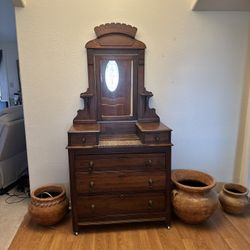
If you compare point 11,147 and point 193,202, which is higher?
point 11,147

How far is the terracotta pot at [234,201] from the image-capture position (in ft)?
7.11

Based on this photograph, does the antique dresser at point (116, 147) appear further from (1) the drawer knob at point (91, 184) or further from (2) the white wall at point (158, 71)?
(2) the white wall at point (158, 71)

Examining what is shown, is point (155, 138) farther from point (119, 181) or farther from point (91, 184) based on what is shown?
point (91, 184)

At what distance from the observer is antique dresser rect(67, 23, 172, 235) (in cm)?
189

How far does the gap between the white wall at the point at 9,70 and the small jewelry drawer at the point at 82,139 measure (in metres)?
4.48

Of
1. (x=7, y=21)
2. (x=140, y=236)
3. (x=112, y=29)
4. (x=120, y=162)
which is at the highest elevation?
(x=7, y=21)

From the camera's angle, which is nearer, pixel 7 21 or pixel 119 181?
pixel 119 181

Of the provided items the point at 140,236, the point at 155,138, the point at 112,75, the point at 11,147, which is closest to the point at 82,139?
the point at 155,138

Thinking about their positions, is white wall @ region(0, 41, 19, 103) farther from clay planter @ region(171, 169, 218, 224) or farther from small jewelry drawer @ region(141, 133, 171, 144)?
clay planter @ region(171, 169, 218, 224)

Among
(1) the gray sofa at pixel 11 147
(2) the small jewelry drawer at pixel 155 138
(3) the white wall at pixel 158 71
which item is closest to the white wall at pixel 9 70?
(1) the gray sofa at pixel 11 147

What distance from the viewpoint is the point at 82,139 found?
6.11 feet

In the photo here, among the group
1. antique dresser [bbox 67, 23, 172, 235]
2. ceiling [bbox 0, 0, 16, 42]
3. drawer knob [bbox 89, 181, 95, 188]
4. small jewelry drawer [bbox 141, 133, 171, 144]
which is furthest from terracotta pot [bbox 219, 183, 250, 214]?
ceiling [bbox 0, 0, 16, 42]

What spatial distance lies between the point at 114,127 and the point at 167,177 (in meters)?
0.67

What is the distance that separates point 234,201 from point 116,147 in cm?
122
